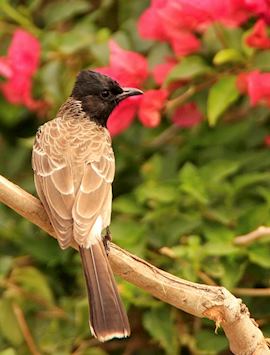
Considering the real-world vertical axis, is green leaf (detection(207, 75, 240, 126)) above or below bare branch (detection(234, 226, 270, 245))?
above

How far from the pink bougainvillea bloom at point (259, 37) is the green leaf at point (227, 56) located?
0.06 m

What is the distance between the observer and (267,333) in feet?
13.1

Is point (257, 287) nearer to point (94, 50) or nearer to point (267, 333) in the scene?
point (267, 333)

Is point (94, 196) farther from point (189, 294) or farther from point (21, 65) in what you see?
point (21, 65)

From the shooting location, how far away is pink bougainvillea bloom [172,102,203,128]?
4105mm

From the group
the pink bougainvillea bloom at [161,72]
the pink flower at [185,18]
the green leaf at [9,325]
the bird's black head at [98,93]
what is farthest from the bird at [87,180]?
the green leaf at [9,325]

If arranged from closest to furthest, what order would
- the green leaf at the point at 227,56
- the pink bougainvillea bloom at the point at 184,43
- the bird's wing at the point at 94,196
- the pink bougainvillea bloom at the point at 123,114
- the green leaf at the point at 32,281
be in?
1. the bird's wing at the point at 94,196
2. the green leaf at the point at 227,56
3. the pink bougainvillea bloom at the point at 184,43
4. the pink bougainvillea bloom at the point at 123,114
5. the green leaf at the point at 32,281

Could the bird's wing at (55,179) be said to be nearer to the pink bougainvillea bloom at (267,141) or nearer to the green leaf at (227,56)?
the green leaf at (227,56)

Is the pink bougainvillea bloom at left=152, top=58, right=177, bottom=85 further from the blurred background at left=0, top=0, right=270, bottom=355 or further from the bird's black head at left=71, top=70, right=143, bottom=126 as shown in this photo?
the bird's black head at left=71, top=70, right=143, bottom=126

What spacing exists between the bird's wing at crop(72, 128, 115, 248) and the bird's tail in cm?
10

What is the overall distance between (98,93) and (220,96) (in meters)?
0.42

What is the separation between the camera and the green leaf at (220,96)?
150 inches

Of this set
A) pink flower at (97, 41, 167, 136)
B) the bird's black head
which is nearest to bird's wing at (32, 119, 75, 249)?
the bird's black head

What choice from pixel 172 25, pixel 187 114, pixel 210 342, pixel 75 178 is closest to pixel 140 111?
pixel 187 114
